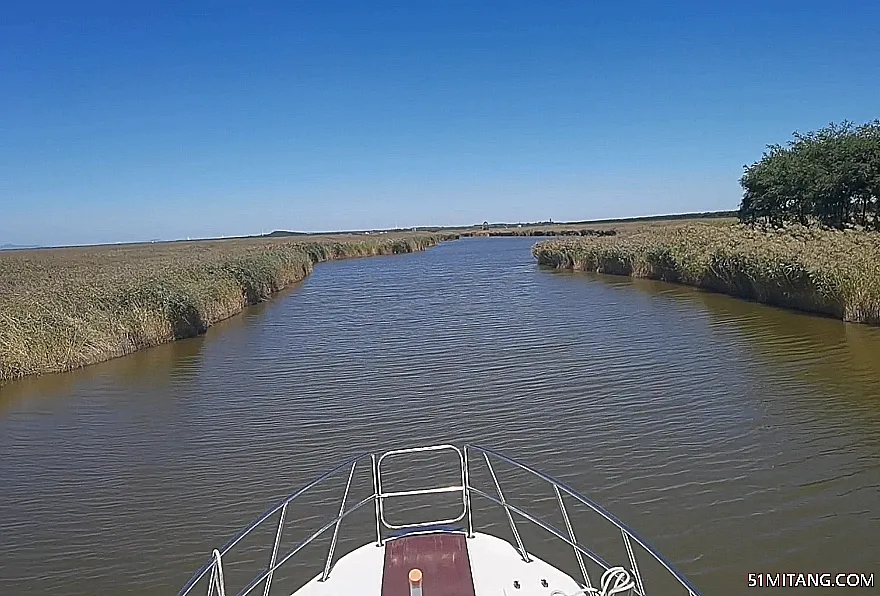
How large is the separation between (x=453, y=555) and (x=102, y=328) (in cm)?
1518

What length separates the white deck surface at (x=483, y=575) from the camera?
437cm

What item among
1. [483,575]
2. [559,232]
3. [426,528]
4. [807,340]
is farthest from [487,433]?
[559,232]

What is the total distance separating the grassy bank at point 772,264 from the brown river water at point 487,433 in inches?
28.4

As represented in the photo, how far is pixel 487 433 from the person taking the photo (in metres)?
10.2

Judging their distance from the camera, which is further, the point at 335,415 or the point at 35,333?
the point at 35,333

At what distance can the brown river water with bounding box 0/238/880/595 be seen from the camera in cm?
689

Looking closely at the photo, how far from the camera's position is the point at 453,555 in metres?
4.55

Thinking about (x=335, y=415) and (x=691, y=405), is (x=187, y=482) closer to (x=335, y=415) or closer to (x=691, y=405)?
(x=335, y=415)

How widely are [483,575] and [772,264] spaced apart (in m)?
19.3

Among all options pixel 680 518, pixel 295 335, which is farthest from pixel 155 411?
pixel 680 518

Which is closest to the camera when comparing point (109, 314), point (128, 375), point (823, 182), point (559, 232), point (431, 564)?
point (431, 564)

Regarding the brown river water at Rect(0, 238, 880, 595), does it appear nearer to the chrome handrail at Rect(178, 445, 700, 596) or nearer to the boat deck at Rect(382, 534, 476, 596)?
the chrome handrail at Rect(178, 445, 700, 596)

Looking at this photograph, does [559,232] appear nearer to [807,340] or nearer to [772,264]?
[772,264]

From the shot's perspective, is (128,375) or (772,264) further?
(772,264)
